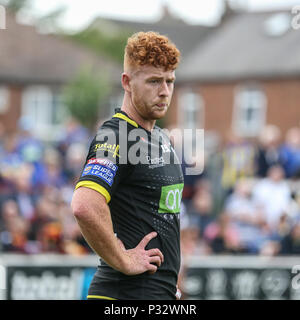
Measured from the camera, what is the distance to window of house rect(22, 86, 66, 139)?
44.4 meters

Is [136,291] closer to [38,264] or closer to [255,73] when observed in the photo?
[38,264]

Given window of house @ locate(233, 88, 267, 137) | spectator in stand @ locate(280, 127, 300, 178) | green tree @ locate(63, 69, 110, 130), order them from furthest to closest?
window of house @ locate(233, 88, 267, 137) < green tree @ locate(63, 69, 110, 130) < spectator in stand @ locate(280, 127, 300, 178)

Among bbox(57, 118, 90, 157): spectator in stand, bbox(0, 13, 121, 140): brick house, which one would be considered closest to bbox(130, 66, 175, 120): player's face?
bbox(57, 118, 90, 157): spectator in stand

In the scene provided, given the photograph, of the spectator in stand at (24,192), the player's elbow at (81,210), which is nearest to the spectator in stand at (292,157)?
the spectator in stand at (24,192)

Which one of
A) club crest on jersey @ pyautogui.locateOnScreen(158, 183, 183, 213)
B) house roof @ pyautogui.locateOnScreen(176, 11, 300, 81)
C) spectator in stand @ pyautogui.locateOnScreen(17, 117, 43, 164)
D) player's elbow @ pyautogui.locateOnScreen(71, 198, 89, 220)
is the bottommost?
player's elbow @ pyautogui.locateOnScreen(71, 198, 89, 220)

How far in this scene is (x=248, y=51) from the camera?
144 feet

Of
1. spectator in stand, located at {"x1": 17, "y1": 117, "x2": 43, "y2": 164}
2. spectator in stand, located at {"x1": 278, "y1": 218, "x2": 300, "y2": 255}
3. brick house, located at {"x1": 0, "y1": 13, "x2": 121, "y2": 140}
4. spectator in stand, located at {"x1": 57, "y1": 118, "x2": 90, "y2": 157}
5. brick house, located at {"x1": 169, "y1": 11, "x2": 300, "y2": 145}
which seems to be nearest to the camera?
spectator in stand, located at {"x1": 278, "y1": 218, "x2": 300, "y2": 255}

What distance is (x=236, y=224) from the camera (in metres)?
12.4

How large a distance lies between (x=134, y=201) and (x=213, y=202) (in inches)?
337

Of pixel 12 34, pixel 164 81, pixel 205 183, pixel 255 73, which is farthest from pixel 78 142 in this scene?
pixel 12 34

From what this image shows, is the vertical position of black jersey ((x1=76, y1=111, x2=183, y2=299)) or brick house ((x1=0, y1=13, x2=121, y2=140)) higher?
brick house ((x1=0, y1=13, x2=121, y2=140))

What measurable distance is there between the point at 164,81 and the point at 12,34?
44.4m

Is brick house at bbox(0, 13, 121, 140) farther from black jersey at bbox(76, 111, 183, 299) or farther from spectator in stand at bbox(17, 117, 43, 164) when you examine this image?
black jersey at bbox(76, 111, 183, 299)

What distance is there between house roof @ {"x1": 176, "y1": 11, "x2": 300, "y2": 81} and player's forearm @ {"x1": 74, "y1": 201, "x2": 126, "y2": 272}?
Result: 117ft
